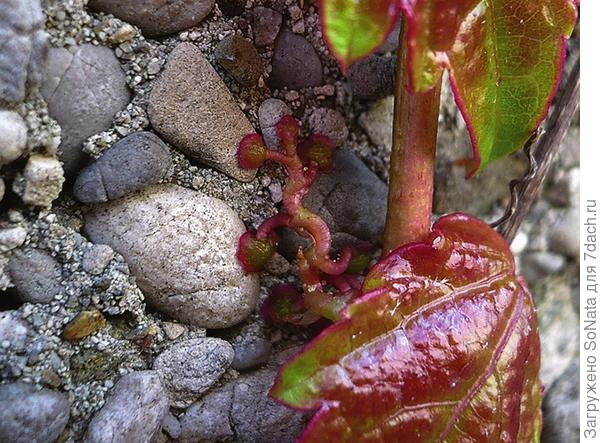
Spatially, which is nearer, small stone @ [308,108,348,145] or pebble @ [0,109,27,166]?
pebble @ [0,109,27,166]

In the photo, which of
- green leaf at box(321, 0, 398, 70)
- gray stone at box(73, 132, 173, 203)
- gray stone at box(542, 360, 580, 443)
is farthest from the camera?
gray stone at box(542, 360, 580, 443)

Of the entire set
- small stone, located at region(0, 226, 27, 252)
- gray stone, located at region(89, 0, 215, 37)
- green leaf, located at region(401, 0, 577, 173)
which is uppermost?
green leaf, located at region(401, 0, 577, 173)

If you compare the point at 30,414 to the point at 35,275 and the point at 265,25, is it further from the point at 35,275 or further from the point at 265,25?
the point at 265,25

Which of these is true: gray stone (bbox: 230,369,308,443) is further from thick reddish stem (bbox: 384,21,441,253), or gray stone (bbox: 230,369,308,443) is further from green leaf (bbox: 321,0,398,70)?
green leaf (bbox: 321,0,398,70)

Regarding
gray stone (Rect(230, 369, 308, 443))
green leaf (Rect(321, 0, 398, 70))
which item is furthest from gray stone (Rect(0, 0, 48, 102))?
gray stone (Rect(230, 369, 308, 443))

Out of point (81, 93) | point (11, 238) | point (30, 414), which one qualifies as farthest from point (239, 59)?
point (30, 414)

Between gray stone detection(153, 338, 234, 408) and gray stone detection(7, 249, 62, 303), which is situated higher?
gray stone detection(7, 249, 62, 303)

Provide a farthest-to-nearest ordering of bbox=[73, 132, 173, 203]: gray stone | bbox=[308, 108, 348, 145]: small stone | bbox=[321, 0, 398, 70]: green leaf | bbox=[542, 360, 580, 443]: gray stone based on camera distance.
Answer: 1. bbox=[542, 360, 580, 443]: gray stone
2. bbox=[308, 108, 348, 145]: small stone
3. bbox=[73, 132, 173, 203]: gray stone
4. bbox=[321, 0, 398, 70]: green leaf
